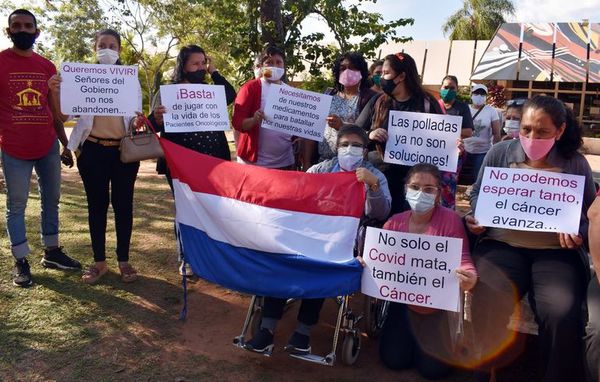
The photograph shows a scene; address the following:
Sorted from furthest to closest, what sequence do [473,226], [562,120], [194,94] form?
1. [194,94]
2. [473,226]
3. [562,120]

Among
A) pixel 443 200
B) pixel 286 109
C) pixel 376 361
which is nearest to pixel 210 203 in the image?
pixel 286 109

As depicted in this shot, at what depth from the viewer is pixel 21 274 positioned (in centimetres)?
466

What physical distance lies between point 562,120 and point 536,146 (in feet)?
0.70

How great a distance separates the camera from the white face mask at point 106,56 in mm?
4320

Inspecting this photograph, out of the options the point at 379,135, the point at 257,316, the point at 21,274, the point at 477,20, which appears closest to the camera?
the point at 257,316

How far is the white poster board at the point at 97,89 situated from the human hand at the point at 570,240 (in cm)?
328

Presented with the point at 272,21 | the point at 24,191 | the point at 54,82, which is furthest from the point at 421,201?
the point at 272,21

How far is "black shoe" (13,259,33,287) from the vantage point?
15.2ft

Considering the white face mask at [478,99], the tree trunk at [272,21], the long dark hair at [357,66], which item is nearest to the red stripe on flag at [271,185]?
the long dark hair at [357,66]

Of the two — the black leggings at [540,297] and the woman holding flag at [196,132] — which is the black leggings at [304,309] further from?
the woman holding flag at [196,132]

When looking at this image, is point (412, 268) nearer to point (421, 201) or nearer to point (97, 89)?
point (421, 201)

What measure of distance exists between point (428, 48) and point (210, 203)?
66.6ft

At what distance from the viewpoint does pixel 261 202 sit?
143 inches

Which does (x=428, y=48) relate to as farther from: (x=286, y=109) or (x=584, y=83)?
(x=286, y=109)
